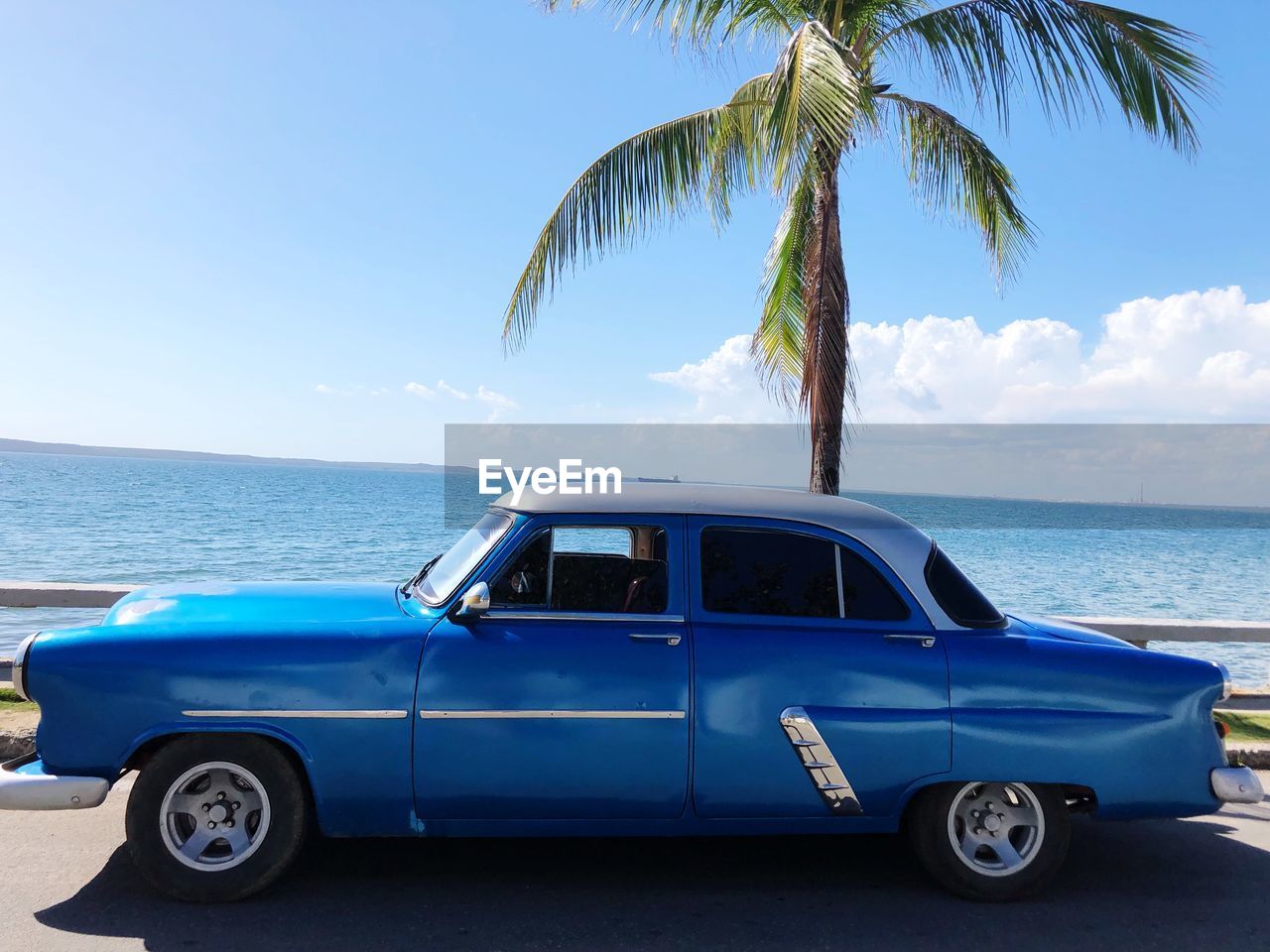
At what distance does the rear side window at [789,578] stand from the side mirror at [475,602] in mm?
937

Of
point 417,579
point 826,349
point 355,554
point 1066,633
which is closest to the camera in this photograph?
point 1066,633

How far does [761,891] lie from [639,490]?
71.9 inches

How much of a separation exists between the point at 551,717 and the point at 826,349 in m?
4.85

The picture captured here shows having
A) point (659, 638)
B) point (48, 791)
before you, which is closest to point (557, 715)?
point (659, 638)

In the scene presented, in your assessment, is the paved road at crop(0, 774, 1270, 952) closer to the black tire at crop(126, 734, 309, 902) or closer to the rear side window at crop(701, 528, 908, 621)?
the black tire at crop(126, 734, 309, 902)

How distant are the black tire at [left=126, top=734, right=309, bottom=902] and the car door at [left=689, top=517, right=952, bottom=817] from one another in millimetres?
1673

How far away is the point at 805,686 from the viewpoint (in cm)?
416

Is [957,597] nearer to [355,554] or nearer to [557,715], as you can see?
[557,715]

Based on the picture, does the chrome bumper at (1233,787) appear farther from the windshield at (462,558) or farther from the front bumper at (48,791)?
the front bumper at (48,791)

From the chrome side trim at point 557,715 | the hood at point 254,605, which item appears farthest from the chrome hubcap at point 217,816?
the chrome side trim at point 557,715

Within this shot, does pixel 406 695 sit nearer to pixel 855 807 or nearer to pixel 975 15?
pixel 855 807

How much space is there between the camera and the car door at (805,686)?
4105mm

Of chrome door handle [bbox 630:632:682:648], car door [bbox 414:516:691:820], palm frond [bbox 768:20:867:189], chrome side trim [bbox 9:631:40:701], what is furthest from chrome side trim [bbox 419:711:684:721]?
palm frond [bbox 768:20:867:189]

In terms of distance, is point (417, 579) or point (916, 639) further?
point (417, 579)
